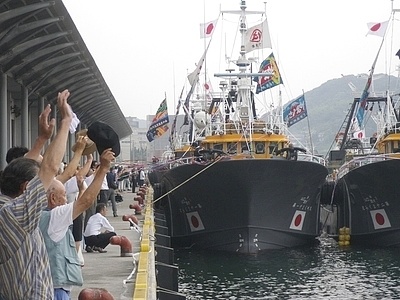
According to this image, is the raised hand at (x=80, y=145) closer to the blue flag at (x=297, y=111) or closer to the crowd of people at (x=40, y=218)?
the crowd of people at (x=40, y=218)

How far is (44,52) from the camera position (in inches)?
741

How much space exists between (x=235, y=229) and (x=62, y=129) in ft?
63.9

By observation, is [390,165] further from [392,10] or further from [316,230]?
[392,10]

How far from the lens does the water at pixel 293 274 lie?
18.3 m

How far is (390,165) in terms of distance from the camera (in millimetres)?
25938

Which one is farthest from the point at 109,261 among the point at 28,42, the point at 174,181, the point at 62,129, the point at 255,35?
the point at 255,35

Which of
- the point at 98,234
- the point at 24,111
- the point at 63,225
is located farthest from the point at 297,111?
the point at 63,225

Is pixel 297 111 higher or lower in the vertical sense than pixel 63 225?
higher

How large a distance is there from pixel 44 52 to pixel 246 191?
8166 mm

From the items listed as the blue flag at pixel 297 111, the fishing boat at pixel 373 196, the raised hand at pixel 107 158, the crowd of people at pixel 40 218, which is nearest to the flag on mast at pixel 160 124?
the blue flag at pixel 297 111

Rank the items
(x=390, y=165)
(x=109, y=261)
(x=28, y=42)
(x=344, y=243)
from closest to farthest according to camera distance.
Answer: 1. (x=109, y=261)
2. (x=28, y=42)
3. (x=390, y=165)
4. (x=344, y=243)

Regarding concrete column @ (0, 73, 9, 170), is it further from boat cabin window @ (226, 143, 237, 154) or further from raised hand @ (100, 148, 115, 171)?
raised hand @ (100, 148, 115, 171)

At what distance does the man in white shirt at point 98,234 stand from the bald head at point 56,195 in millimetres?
9198

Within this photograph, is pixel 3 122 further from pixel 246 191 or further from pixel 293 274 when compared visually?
pixel 293 274
